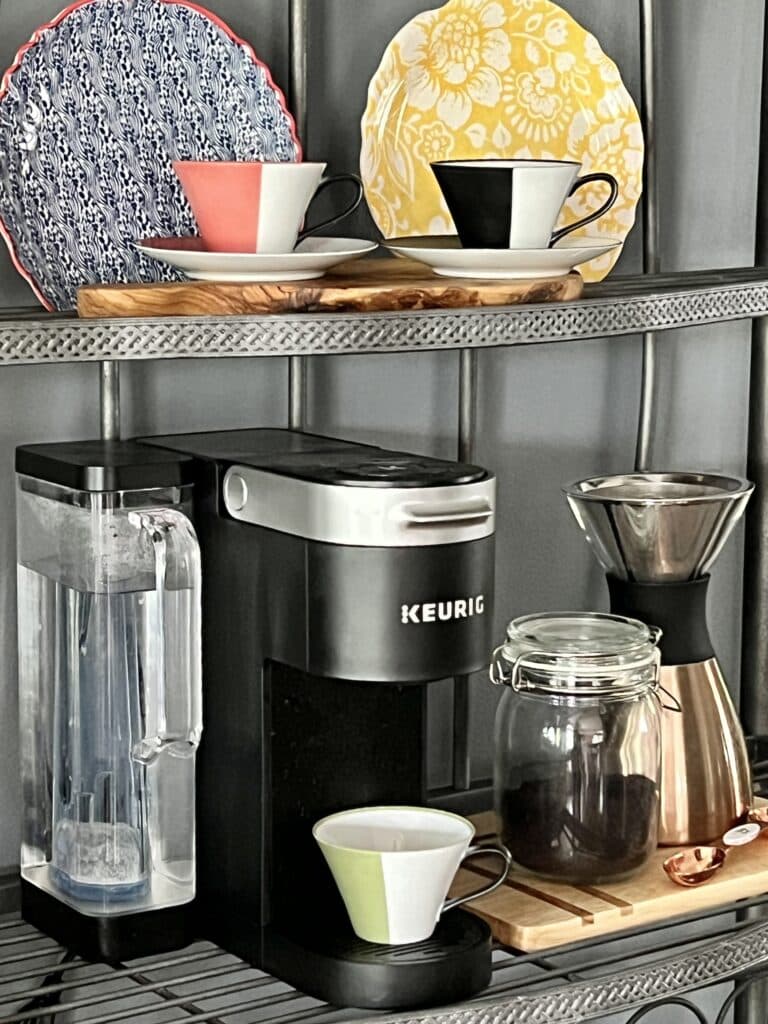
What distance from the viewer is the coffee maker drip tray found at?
3.31ft

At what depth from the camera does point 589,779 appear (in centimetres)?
115

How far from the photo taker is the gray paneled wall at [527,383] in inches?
47.0

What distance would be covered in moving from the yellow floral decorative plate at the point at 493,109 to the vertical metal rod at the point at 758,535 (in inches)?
5.1

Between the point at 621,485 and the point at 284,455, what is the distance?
360 millimetres

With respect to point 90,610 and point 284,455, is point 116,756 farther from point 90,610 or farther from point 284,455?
point 284,455

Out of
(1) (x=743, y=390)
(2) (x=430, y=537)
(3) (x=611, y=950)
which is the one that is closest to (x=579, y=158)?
(1) (x=743, y=390)

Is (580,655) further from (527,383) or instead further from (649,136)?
(649,136)

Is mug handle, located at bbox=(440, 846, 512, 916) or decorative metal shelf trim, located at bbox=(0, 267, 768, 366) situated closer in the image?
decorative metal shelf trim, located at bbox=(0, 267, 768, 366)

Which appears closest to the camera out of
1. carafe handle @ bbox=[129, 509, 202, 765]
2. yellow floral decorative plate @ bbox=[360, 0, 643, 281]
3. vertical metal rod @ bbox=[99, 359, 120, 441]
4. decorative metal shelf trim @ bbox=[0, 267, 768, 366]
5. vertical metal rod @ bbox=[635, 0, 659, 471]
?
decorative metal shelf trim @ bbox=[0, 267, 768, 366]

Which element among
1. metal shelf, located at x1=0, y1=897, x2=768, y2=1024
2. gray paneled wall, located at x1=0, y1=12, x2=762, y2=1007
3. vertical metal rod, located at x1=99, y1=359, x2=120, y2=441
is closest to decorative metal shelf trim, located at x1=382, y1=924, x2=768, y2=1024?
metal shelf, located at x1=0, y1=897, x2=768, y2=1024

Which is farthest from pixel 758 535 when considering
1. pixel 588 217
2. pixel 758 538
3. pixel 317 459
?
pixel 317 459

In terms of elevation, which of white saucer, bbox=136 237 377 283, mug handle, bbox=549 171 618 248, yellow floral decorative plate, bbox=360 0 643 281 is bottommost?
white saucer, bbox=136 237 377 283

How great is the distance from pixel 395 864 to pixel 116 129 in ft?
1.70

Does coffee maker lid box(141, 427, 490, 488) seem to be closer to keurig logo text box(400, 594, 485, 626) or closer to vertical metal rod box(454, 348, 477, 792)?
keurig logo text box(400, 594, 485, 626)
